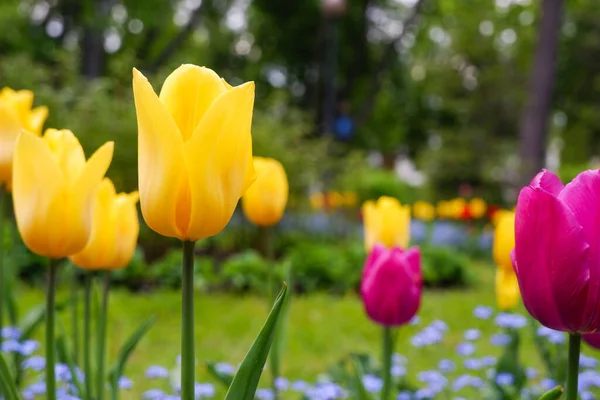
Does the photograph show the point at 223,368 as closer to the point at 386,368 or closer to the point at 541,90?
the point at 386,368

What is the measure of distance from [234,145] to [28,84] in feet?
15.5

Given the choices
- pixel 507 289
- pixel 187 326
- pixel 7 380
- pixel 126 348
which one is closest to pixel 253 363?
pixel 187 326

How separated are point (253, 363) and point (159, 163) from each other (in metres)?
0.22

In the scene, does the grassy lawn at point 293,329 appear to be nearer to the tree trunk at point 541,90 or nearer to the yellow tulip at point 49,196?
the yellow tulip at point 49,196

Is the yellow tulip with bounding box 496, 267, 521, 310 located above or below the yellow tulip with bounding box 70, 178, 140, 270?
below

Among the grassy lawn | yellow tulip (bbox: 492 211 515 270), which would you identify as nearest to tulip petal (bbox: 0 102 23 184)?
yellow tulip (bbox: 492 211 515 270)

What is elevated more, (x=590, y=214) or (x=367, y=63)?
(x=367, y=63)

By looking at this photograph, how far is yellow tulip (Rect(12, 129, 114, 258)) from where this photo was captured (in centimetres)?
88

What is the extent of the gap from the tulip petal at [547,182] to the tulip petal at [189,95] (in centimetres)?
34

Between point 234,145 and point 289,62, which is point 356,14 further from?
point 234,145

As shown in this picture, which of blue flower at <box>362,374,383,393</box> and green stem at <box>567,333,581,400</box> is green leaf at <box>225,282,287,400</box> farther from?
blue flower at <box>362,374,383,393</box>

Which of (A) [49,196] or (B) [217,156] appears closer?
(B) [217,156]

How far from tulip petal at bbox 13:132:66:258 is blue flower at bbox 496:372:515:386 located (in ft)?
3.75

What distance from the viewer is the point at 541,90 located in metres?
7.92
